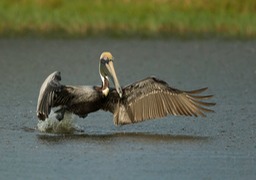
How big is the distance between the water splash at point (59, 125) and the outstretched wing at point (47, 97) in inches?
13.4

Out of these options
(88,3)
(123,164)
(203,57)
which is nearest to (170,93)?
(123,164)

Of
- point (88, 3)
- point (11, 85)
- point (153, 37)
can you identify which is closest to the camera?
point (11, 85)

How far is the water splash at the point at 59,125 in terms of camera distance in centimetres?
1068

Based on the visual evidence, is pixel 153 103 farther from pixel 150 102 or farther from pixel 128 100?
pixel 128 100

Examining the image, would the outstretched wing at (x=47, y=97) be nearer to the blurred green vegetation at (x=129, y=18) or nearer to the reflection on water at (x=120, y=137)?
the reflection on water at (x=120, y=137)

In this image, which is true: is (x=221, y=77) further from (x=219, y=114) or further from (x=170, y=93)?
(x=170, y=93)

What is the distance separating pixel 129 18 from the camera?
20.5 metres

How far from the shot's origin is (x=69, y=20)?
20172 millimetres

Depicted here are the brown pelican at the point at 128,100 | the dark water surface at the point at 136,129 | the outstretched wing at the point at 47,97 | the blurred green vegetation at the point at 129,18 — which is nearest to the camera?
the dark water surface at the point at 136,129

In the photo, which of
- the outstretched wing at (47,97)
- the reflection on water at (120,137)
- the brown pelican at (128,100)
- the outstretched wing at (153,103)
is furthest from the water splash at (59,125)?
the outstretched wing at (153,103)

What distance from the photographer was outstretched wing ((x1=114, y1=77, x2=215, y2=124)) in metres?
10.7

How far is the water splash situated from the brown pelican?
0.24ft

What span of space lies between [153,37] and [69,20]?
1.83m

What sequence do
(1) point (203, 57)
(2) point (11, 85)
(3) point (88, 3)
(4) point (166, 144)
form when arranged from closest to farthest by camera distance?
(4) point (166, 144) < (2) point (11, 85) < (1) point (203, 57) < (3) point (88, 3)
